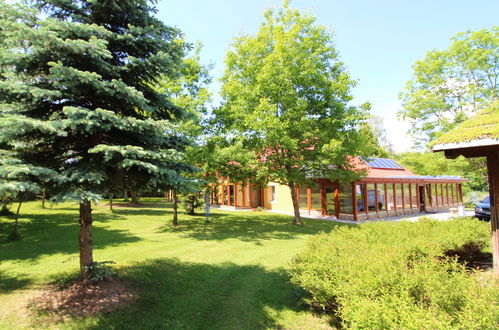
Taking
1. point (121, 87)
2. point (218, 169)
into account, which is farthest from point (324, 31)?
point (121, 87)

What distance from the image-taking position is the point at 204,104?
14.7 meters

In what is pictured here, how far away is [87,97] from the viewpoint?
512 centimetres

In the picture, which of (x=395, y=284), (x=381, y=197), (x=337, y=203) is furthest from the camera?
(x=381, y=197)

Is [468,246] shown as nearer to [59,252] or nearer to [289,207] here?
[59,252]

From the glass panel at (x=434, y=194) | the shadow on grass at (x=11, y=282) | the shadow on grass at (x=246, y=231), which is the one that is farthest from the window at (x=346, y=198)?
the shadow on grass at (x=11, y=282)

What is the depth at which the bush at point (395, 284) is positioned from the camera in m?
2.86

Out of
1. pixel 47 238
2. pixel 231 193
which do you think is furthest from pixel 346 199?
pixel 47 238

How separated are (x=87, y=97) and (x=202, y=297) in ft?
16.1

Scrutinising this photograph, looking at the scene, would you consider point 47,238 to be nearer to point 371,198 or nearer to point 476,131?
point 476,131

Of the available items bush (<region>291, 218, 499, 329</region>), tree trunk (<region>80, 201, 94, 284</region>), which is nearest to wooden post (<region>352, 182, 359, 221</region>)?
bush (<region>291, 218, 499, 329</region>)

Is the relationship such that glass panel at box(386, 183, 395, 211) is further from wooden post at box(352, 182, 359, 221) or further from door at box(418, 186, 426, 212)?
wooden post at box(352, 182, 359, 221)

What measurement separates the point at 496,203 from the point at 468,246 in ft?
7.82

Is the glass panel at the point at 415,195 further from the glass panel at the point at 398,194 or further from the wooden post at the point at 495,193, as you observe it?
the wooden post at the point at 495,193

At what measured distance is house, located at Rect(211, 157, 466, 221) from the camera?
722 inches
